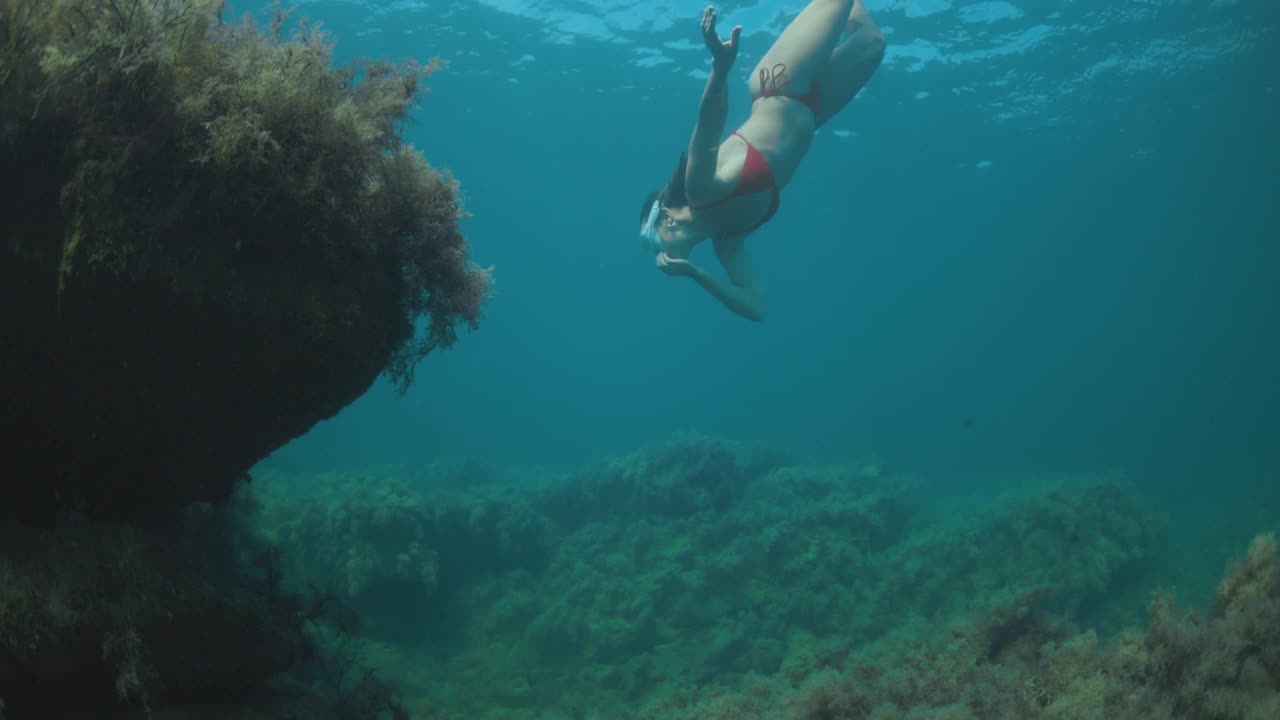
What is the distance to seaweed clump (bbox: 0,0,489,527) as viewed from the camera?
8.89 ft

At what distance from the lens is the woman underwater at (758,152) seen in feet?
20.6

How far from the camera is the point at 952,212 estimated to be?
49.0 meters

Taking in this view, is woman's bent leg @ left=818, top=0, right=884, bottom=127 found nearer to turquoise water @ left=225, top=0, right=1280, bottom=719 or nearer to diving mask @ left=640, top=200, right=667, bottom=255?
diving mask @ left=640, top=200, right=667, bottom=255

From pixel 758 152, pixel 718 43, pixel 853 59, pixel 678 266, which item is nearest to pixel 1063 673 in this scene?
pixel 678 266

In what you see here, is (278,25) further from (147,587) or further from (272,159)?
(147,587)

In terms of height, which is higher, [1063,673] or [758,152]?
[758,152]

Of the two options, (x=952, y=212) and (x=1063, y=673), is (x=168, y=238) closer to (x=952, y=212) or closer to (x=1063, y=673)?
(x=1063, y=673)

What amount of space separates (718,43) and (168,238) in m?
4.47

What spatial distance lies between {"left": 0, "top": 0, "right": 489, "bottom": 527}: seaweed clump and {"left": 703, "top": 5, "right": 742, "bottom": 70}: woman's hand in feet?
9.61

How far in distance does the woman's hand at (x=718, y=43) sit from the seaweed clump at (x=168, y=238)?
9.61 feet

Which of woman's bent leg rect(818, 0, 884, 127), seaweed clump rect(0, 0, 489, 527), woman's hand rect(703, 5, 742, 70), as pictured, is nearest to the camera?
seaweed clump rect(0, 0, 489, 527)

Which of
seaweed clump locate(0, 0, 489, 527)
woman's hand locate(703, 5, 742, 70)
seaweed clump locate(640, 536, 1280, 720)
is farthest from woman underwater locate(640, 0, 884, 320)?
seaweed clump locate(640, 536, 1280, 720)

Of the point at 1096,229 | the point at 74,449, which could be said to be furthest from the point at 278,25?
the point at 1096,229

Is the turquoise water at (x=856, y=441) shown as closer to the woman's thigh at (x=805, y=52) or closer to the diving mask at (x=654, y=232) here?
the diving mask at (x=654, y=232)
